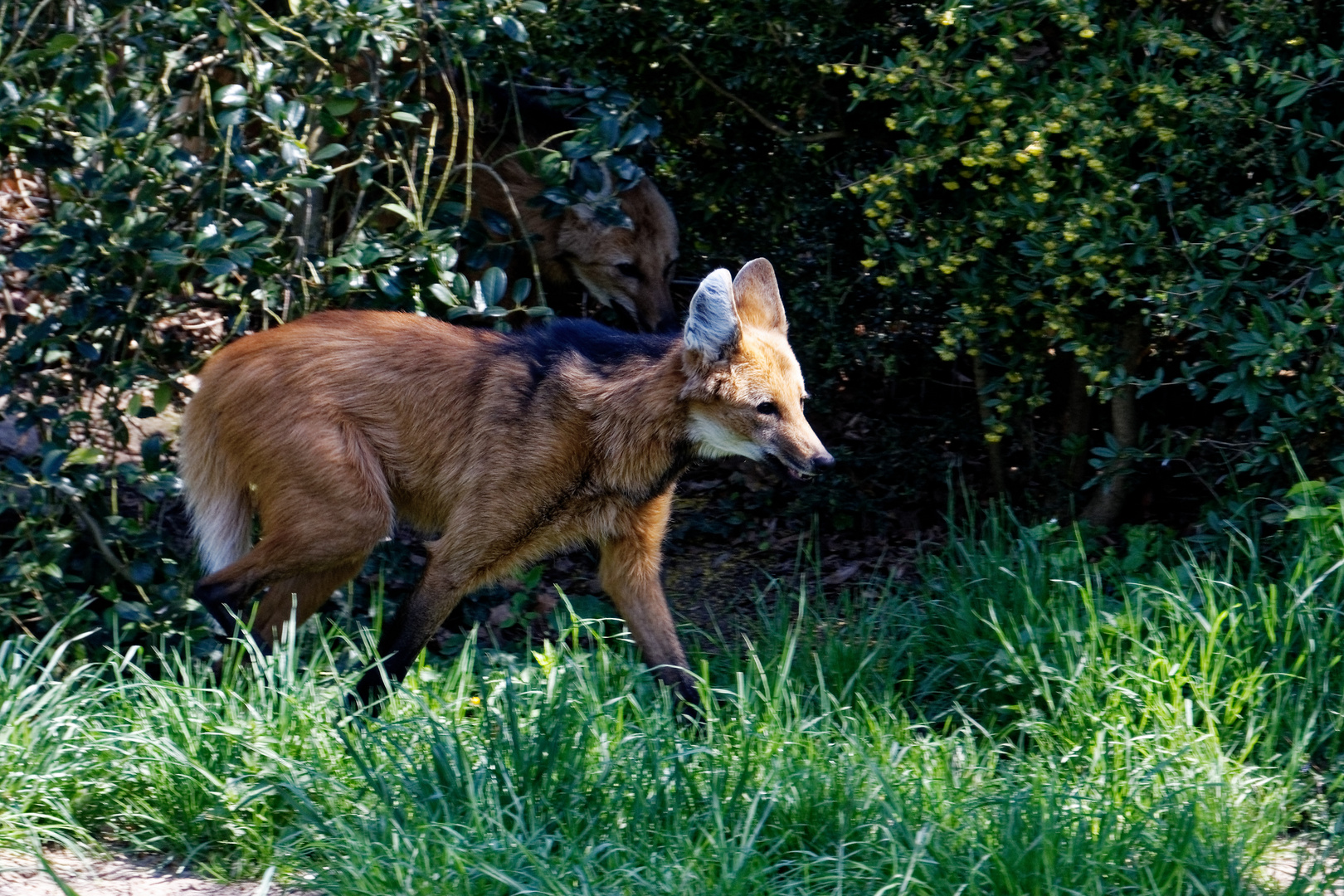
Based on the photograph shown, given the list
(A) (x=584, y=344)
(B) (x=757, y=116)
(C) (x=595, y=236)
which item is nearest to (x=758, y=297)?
(A) (x=584, y=344)

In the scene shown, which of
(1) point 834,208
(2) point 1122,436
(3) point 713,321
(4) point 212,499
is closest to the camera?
(3) point 713,321

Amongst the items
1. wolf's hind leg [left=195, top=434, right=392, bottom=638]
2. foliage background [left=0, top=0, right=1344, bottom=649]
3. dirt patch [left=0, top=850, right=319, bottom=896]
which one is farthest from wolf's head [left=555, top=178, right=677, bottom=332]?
dirt patch [left=0, top=850, right=319, bottom=896]

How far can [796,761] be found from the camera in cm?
278

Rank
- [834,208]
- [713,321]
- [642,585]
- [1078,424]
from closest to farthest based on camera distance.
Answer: [713,321] → [642,585] → [1078,424] → [834,208]

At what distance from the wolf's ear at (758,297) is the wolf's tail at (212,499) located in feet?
5.09

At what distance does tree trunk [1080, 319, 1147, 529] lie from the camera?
4.00m

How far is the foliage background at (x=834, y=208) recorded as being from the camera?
359 cm

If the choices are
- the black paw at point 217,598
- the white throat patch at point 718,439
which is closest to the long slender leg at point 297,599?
the black paw at point 217,598

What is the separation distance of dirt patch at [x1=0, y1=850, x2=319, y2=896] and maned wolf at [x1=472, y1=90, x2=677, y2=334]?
2.92m

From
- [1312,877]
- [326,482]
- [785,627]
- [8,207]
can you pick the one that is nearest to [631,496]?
[785,627]

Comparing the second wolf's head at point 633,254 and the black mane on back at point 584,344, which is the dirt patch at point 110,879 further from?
the second wolf's head at point 633,254

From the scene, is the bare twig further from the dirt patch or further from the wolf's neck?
the dirt patch

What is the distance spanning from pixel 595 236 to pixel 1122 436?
86.2 inches

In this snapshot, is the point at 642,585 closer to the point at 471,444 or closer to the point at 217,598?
the point at 471,444
